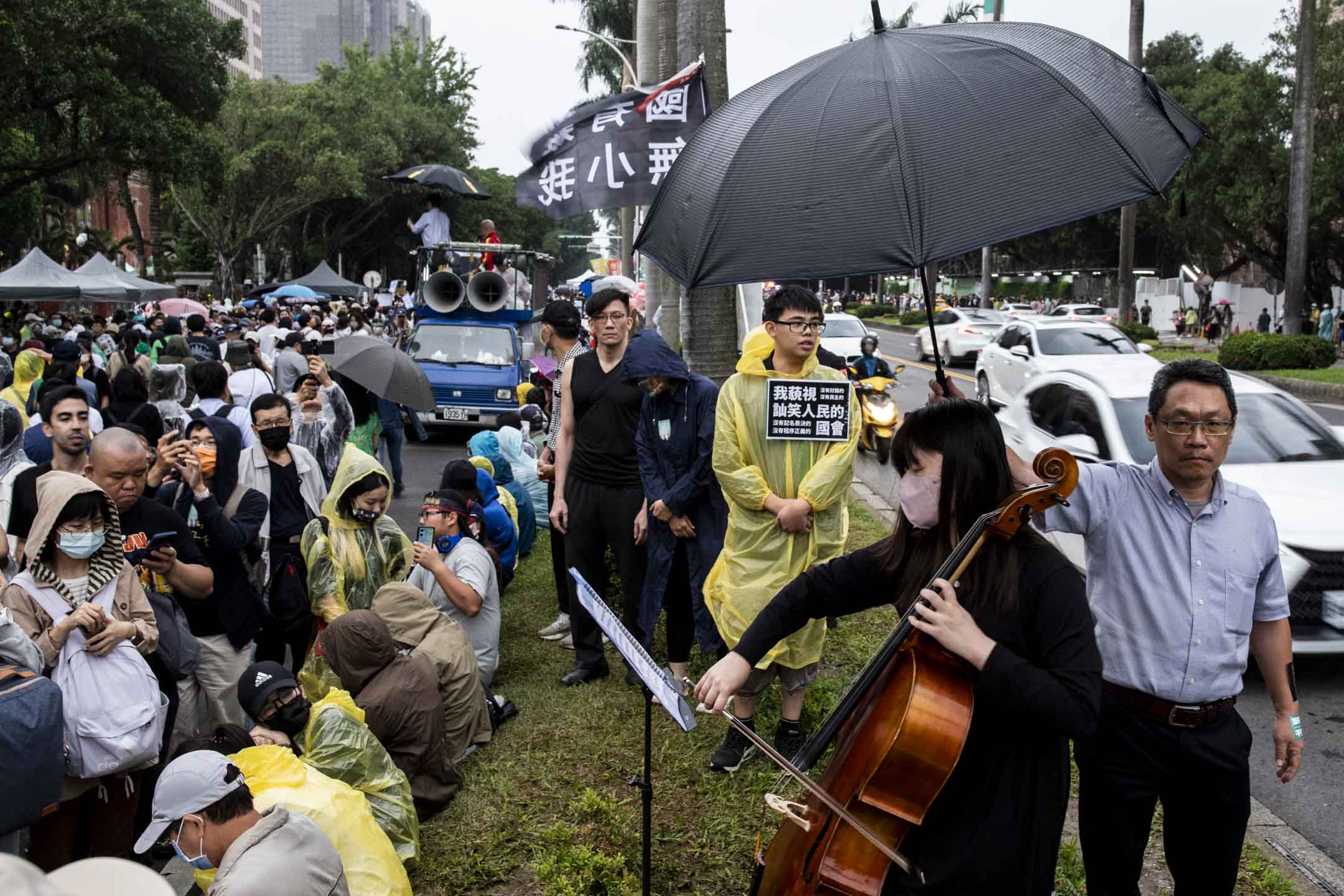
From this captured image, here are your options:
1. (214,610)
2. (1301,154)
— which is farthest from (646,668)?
(1301,154)

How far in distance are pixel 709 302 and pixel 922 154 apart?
468cm

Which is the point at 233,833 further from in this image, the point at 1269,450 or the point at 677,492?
the point at 1269,450

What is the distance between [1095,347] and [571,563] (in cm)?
1513

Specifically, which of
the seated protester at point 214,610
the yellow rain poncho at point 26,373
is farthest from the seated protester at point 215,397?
the yellow rain poncho at point 26,373

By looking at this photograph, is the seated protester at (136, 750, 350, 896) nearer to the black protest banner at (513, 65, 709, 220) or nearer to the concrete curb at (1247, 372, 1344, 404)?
the black protest banner at (513, 65, 709, 220)

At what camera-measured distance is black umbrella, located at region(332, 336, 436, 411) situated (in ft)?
29.2

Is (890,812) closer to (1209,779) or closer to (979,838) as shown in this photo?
(979,838)

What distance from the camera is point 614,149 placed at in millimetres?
7809

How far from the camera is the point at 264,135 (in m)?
45.1

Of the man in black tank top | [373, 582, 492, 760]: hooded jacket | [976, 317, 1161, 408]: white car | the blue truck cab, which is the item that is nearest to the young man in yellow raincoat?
the man in black tank top

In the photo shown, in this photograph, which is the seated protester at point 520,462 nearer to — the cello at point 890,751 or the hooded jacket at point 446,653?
the hooded jacket at point 446,653

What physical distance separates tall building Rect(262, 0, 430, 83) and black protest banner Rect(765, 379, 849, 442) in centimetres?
16553

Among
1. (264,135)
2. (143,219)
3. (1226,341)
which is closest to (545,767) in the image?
(1226,341)

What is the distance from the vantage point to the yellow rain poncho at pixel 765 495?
4.75 m
